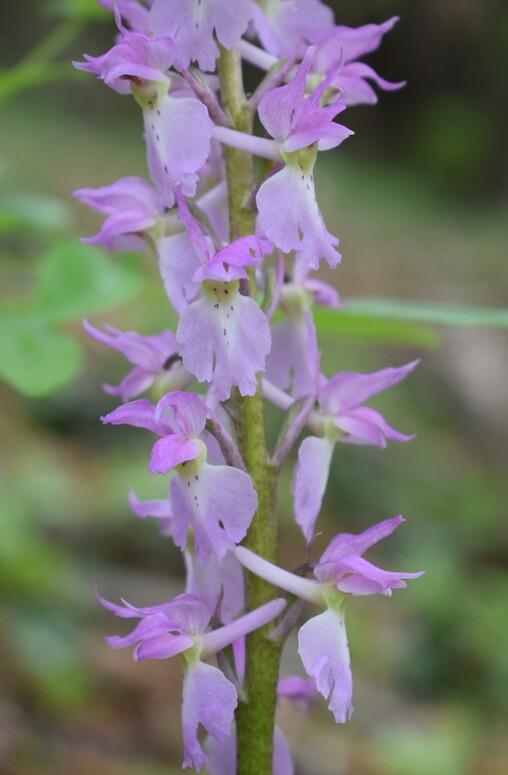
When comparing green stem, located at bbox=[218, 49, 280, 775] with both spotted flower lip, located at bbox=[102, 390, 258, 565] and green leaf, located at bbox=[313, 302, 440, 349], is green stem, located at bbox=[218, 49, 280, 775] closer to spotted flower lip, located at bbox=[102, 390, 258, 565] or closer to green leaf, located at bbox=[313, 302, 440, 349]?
spotted flower lip, located at bbox=[102, 390, 258, 565]

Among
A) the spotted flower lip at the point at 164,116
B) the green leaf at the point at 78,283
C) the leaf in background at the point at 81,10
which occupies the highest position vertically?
the spotted flower lip at the point at 164,116

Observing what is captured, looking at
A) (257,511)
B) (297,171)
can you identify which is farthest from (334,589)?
(297,171)

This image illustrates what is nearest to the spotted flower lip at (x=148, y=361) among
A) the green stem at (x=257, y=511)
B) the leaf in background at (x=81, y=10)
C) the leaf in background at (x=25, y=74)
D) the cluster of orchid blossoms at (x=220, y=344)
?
the cluster of orchid blossoms at (x=220, y=344)

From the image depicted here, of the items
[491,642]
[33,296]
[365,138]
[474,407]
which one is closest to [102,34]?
[365,138]

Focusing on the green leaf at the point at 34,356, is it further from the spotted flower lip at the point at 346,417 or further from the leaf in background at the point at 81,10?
the leaf in background at the point at 81,10

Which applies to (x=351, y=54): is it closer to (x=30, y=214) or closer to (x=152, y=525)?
(x=30, y=214)
